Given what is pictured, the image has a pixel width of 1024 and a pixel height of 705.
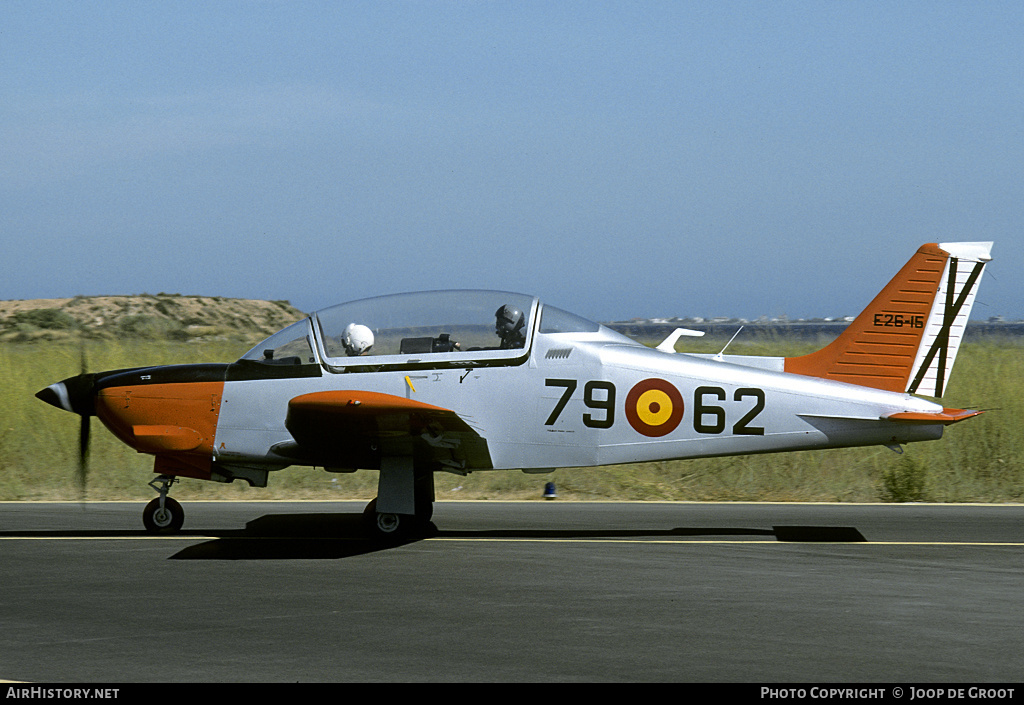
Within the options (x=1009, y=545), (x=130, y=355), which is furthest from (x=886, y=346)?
(x=130, y=355)

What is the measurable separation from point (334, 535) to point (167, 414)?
1.89m

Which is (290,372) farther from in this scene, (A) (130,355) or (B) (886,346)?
(A) (130,355)

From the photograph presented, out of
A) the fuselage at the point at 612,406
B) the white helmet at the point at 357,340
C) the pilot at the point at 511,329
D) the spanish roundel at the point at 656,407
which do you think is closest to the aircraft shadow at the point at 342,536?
the fuselage at the point at 612,406

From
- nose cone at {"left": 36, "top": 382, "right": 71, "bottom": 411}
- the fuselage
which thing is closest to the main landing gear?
the fuselage

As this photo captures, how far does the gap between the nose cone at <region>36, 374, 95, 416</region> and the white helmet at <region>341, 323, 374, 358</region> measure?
7.71 feet

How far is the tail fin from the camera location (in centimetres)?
891

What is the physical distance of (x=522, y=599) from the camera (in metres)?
6.49

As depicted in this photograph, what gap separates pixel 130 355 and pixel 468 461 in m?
9.51

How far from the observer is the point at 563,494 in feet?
39.9

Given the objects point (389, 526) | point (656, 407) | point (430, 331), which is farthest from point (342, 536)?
point (656, 407)

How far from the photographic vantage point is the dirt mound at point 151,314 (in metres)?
37.4

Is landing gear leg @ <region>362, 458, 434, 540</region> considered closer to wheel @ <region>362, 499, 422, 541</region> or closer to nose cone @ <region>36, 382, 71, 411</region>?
wheel @ <region>362, 499, 422, 541</region>

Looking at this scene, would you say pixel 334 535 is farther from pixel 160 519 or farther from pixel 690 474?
pixel 690 474

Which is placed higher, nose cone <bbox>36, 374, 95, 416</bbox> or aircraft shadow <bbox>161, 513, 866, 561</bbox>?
nose cone <bbox>36, 374, 95, 416</bbox>
